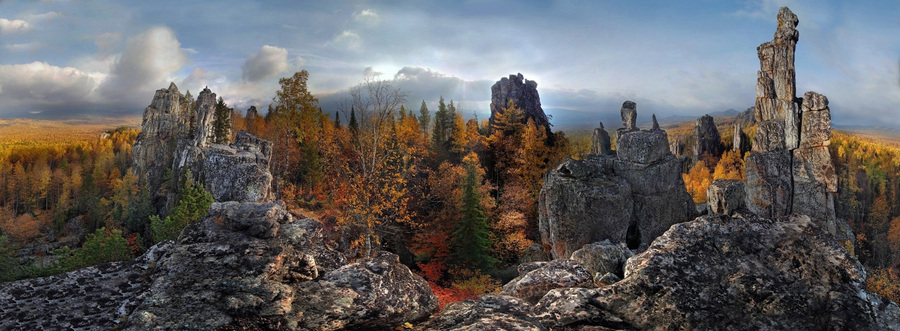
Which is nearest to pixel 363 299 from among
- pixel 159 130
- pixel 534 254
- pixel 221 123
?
pixel 534 254

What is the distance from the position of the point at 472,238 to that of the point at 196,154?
31.4 m

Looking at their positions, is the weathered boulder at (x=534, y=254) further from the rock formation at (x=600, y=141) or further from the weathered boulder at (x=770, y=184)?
the weathered boulder at (x=770, y=184)

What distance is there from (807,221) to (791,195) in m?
54.5

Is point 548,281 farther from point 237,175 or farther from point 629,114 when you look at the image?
point 629,114

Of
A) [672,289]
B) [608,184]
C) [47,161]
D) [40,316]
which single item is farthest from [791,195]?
[47,161]

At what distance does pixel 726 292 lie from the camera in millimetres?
4043

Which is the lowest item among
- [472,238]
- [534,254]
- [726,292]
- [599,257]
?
[534,254]

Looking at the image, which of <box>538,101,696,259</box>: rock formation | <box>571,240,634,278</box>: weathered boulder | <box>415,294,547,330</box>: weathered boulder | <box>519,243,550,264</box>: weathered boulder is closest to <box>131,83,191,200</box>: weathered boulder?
<box>519,243,550,264</box>: weathered boulder

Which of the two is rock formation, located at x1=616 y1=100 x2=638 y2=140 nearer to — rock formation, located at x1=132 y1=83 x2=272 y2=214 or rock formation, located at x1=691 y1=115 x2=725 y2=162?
rock formation, located at x1=132 y1=83 x2=272 y2=214

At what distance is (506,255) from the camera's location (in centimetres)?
3581

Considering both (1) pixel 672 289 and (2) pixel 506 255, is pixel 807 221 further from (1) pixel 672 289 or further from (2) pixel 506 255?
(2) pixel 506 255

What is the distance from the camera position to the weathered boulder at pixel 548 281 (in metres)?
A: 5.68

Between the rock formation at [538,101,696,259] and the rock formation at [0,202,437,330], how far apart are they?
68.6 feet

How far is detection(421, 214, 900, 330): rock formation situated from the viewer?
3777 millimetres
